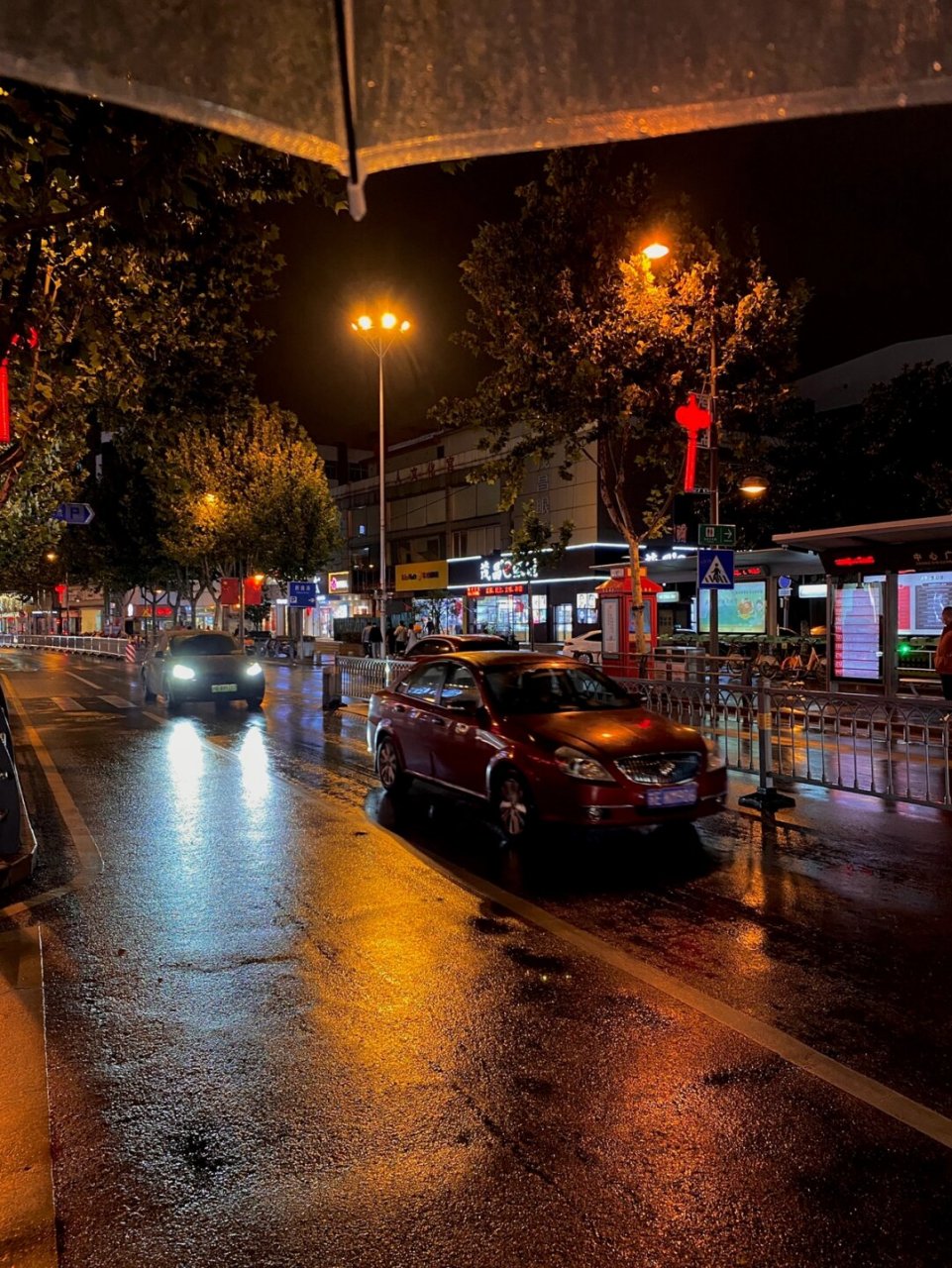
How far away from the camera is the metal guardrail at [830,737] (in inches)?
316

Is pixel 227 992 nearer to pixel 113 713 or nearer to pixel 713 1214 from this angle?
pixel 713 1214

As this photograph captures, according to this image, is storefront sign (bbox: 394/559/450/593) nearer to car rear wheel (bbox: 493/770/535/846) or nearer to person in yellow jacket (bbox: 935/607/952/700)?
person in yellow jacket (bbox: 935/607/952/700)

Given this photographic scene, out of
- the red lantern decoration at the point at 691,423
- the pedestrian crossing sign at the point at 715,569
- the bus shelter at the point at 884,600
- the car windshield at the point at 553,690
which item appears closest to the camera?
the car windshield at the point at 553,690

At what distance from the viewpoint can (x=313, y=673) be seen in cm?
2928

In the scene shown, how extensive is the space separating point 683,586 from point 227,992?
109 feet

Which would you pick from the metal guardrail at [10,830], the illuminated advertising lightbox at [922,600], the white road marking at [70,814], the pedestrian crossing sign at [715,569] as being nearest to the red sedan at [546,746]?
the white road marking at [70,814]

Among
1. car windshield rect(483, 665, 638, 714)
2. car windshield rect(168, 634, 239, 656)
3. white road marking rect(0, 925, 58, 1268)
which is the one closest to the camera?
white road marking rect(0, 925, 58, 1268)

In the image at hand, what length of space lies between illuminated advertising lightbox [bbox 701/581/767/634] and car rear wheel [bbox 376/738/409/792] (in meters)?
20.9

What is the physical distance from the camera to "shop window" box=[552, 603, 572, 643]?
4016 centimetres

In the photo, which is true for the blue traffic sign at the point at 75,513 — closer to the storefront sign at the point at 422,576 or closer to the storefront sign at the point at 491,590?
the storefront sign at the point at 491,590

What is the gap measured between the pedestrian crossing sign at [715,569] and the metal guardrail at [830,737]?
3.63 metres

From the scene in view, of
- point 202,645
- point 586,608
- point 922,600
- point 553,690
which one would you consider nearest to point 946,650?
point 922,600

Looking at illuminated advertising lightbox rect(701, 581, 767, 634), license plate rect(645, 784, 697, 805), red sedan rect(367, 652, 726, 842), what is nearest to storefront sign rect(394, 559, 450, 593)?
illuminated advertising lightbox rect(701, 581, 767, 634)

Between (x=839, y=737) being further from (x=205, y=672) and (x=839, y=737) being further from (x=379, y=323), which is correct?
(x=379, y=323)
